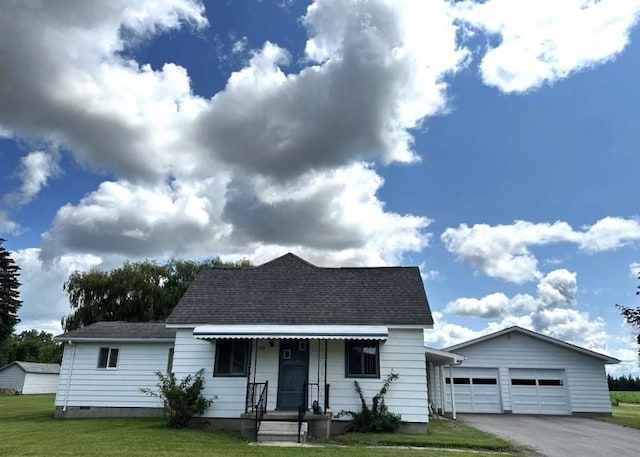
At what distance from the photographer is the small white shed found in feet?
144

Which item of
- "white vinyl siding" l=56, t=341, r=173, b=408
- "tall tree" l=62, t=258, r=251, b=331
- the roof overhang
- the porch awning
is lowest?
"white vinyl siding" l=56, t=341, r=173, b=408

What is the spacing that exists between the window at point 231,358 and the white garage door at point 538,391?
14.5m

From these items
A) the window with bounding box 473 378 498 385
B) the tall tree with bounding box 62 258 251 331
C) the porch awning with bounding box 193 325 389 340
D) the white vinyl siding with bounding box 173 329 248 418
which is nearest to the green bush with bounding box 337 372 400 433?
the porch awning with bounding box 193 325 389 340

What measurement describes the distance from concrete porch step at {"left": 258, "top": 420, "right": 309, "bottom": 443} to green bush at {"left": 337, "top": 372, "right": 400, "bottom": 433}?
5.84ft

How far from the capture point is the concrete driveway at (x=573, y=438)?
10359mm

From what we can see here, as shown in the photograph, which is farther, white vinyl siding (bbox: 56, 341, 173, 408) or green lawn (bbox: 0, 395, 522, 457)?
white vinyl siding (bbox: 56, 341, 173, 408)

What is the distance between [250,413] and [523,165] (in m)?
15.2

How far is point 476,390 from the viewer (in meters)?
22.4

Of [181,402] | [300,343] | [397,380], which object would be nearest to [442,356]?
[397,380]

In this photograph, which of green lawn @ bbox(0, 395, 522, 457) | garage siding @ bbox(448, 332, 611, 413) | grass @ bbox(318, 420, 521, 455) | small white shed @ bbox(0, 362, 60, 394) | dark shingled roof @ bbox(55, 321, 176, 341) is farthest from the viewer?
small white shed @ bbox(0, 362, 60, 394)

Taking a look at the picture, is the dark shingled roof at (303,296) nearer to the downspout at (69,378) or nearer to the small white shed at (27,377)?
the downspout at (69,378)

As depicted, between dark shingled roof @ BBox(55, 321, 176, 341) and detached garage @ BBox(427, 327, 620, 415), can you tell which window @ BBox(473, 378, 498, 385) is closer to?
detached garage @ BBox(427, 327, 620, 415)

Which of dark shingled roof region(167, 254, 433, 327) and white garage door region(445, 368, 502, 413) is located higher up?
dark shingled roof region(167, 254, 433, 327)

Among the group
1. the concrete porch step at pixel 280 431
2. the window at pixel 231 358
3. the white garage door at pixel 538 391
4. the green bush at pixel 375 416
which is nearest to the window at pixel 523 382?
the white garage door at pixel 538 391
